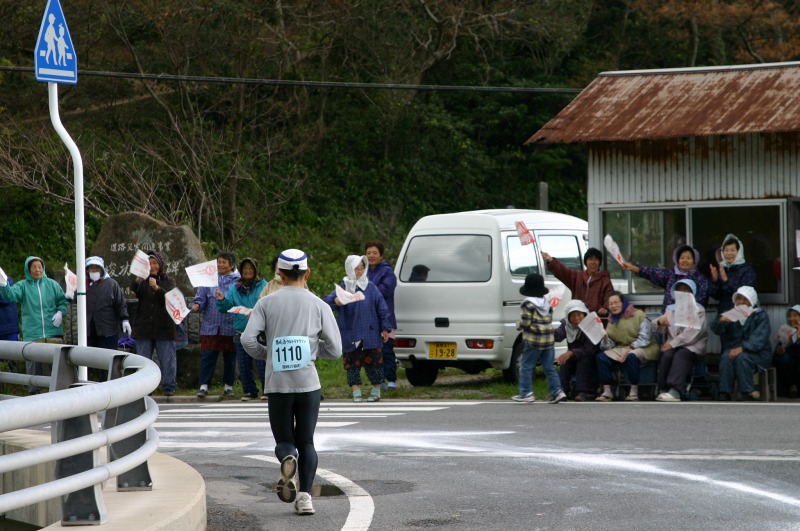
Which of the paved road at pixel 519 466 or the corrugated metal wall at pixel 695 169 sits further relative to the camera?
the corrugated metal wall at pixel 695 169

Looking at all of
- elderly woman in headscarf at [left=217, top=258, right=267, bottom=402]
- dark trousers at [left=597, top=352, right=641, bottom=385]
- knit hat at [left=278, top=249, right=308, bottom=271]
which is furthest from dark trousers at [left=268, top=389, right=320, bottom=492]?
dark trousers at [left=597, top=352, right=641, bottom=385]

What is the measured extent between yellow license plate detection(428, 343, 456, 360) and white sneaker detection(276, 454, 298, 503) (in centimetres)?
855

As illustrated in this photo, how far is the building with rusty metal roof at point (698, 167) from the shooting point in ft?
52.6

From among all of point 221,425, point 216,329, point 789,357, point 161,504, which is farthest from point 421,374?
point 161,504

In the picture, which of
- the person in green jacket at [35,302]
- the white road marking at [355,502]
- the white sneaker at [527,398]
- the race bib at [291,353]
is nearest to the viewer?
the white road marking at [355,502]

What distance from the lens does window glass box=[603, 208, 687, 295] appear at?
16.8 m

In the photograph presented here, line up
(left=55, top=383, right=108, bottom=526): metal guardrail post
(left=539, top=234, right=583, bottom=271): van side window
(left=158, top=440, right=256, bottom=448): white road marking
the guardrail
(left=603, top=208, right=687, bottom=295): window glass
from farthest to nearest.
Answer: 1. (left=539, top=234, right=583, bottom=271): van side window
2. (left=603, top=208, right=687, bottom=295): window glass
3. (left=158, top=440, right=256, bottom=448): white road marking
4. (left=55, top=383, right=108, bottom=526): metal guardrail post
5. the guardrail

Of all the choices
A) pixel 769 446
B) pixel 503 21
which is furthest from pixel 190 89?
pixel 769 446

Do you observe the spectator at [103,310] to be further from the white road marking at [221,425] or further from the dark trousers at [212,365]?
the white road marking at [221,425]

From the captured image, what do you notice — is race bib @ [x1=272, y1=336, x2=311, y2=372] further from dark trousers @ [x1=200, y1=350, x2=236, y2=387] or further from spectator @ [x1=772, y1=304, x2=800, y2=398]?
dark trousers @ [x1=200, y1=350, x2=236, y2=387]

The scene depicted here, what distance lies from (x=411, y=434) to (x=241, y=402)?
4.83 metres

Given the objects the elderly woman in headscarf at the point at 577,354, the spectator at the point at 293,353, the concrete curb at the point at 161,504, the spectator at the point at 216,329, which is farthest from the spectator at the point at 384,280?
the concrete curb at the point at 161,504

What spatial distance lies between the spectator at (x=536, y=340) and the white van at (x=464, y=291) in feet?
4.21

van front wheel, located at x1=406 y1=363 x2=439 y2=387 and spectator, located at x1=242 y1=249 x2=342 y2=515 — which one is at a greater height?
spectator, located at x1=242 y1=249 x2=342 y2=515
